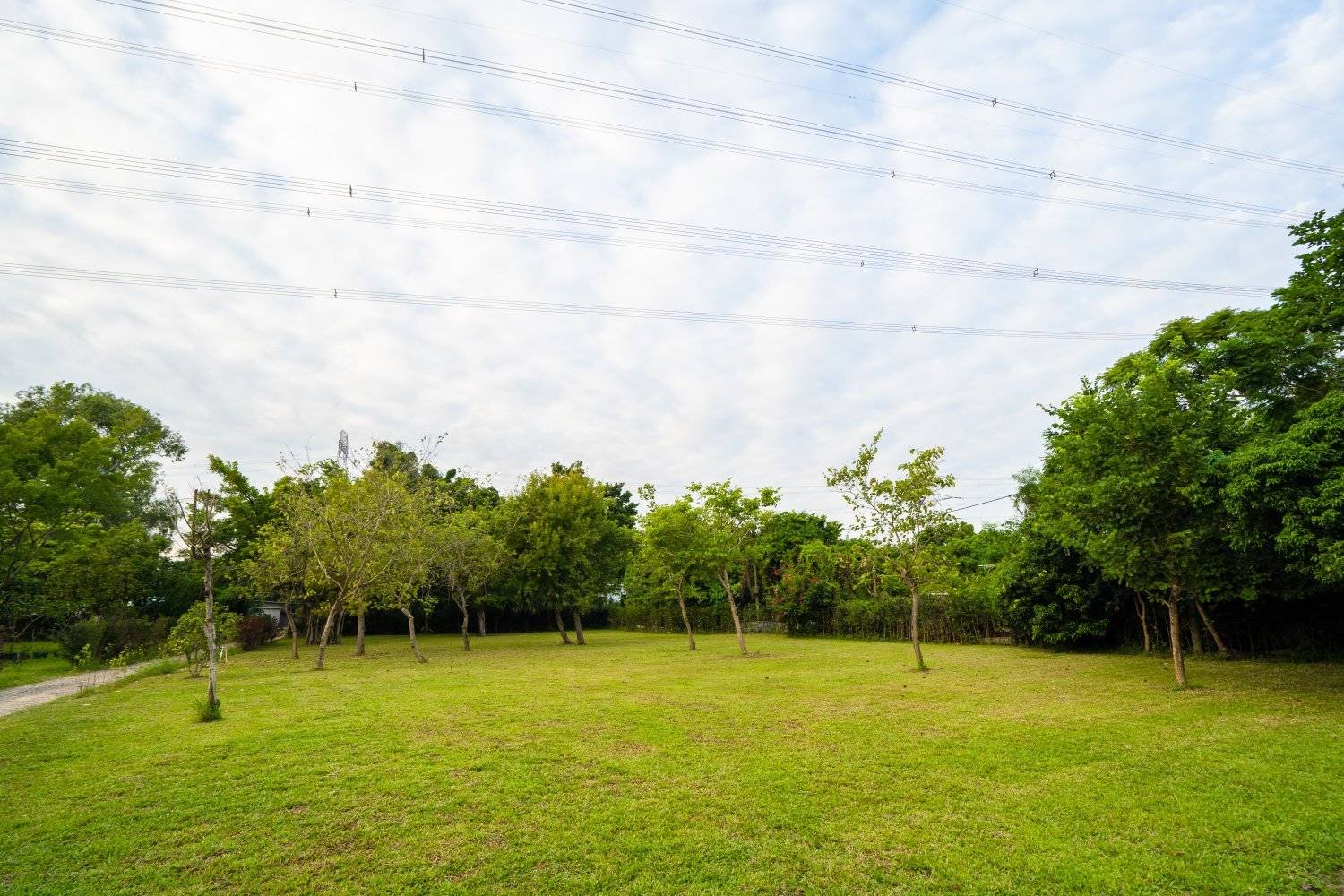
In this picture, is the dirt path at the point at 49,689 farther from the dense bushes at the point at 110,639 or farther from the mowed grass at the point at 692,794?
the mowed grass at the point at 692,794

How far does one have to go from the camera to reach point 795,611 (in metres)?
29.8

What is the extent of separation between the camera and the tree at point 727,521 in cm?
2136

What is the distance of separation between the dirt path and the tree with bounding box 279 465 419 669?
493 cm

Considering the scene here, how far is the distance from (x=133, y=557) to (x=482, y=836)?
27.1m

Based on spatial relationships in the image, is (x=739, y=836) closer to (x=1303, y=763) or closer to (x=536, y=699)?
(x=1303, y=763)

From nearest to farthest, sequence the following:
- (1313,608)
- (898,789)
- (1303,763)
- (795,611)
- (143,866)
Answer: (143,866) < (898,789) < (1303,763) < (1313,608) < (795,611)

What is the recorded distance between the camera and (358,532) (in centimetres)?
1809

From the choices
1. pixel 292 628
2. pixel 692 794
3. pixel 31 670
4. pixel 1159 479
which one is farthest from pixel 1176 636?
pixel 31 670

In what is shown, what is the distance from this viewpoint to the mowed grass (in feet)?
14.4

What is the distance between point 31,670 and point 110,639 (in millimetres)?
1879

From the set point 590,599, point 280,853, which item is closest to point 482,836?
point 280,853

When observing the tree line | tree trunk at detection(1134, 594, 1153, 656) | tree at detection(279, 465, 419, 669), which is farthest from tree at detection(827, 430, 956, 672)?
tree at detection(279, 465, 419, 669)

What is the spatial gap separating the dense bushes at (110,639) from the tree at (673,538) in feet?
51.9

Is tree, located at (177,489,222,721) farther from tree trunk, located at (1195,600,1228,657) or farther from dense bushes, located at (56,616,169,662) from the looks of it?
tree trunk, located at (1195,600,1228,657)
